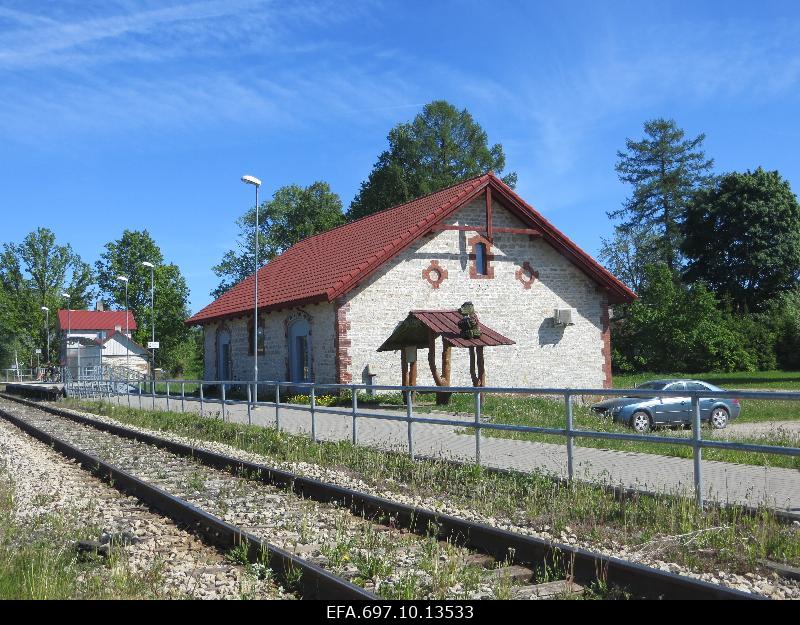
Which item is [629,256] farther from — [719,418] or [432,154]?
[719,418]

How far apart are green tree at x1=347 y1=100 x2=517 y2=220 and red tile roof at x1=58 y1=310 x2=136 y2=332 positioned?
30856 millimetres

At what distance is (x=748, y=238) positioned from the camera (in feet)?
Answer: 167

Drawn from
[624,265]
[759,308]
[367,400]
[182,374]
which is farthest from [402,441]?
[624,265]

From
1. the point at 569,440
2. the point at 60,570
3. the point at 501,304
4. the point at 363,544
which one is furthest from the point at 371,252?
the point at 60,570

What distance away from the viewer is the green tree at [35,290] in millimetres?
87356

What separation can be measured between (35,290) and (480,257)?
269 ft

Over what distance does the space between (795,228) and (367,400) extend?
37552 millimetres

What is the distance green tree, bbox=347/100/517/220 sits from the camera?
6200 centimetres

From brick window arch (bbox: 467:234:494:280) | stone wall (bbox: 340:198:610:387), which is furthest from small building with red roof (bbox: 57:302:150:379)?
brick window arch (bbox: 467:234:494:280)

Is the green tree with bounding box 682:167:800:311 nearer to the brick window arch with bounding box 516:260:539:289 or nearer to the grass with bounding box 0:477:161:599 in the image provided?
the brick window arch with bounding box 516:260:539:289

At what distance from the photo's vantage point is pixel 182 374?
69.8 metres

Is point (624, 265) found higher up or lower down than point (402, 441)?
higher up
